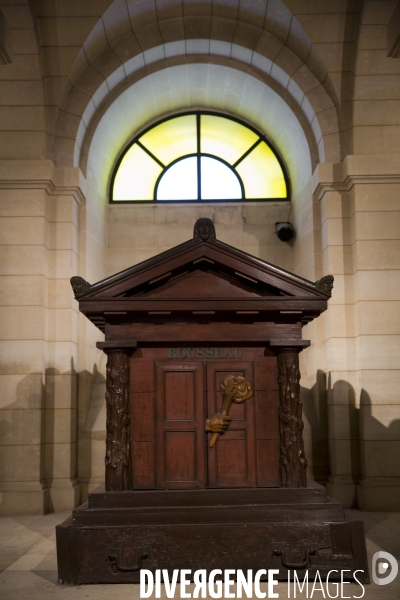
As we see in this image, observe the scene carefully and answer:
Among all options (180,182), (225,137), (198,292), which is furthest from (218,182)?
(198,292)

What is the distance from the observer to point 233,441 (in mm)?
8008

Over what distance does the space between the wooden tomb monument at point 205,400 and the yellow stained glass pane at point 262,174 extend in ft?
24.5

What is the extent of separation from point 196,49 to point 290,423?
9.04 metres

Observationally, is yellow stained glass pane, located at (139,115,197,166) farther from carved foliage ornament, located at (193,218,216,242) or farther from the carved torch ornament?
the carved torch ornament

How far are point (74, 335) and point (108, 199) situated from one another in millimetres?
3962

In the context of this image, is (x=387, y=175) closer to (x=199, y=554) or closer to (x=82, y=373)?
(x=82, y=373)

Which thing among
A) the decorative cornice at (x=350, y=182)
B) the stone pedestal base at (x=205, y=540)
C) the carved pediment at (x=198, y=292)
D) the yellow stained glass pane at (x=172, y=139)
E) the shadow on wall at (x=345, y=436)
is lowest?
the stone pedestal base at (x=205, y=540)

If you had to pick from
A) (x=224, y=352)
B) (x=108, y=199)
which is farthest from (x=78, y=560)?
(x=108, y=199)

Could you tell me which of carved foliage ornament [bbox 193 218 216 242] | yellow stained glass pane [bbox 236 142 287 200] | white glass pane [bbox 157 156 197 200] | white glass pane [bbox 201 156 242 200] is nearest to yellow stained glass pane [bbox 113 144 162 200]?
white glass pane [bbox 157 156 197 200]

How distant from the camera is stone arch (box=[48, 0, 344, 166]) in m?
12.8

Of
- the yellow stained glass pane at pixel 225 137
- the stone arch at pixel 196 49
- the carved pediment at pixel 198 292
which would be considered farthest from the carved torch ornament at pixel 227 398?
the yellow stained glass pane at pixel 225 137

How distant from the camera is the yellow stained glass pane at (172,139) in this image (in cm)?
1548

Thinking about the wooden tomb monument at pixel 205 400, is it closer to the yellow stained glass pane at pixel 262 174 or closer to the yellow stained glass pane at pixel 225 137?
the yellow stained glass pane at pixel 262 174

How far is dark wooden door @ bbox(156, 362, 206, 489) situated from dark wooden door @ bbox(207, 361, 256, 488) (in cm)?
12
